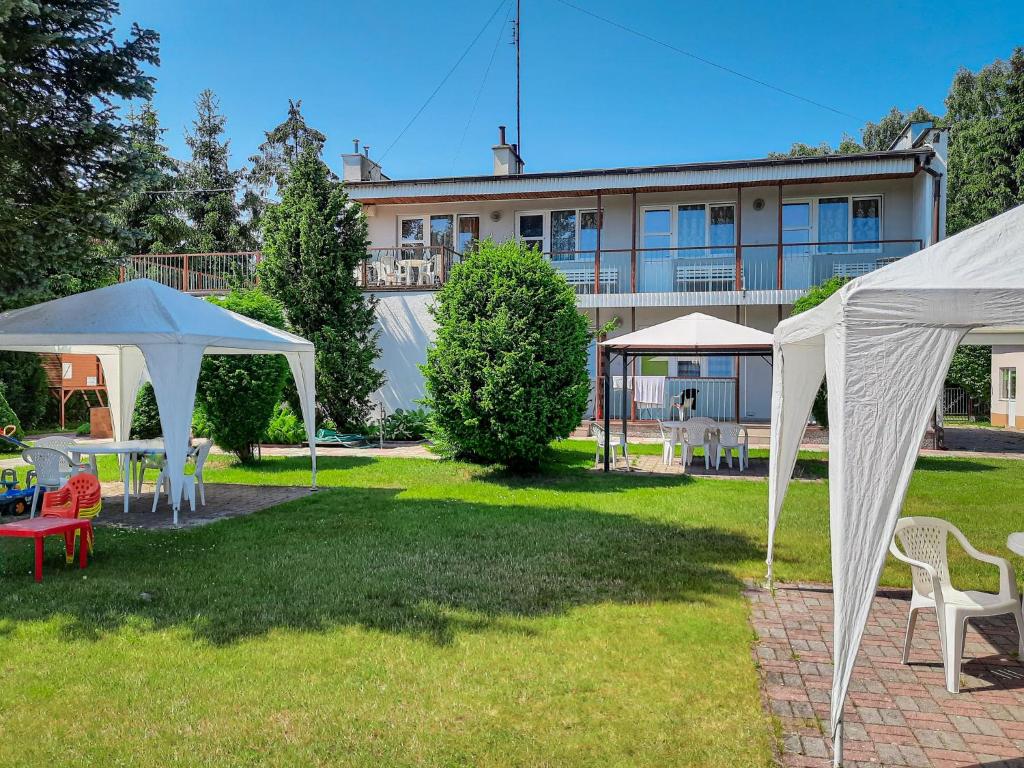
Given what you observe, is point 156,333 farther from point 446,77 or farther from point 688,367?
point 446,77

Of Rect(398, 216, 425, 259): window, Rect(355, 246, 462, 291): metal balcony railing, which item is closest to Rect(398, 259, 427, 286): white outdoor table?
Rect(355, 246, 462, 291): metal balcony railing

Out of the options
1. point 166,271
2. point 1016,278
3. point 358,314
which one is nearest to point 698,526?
point 1016,278

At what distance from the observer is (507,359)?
11219mm

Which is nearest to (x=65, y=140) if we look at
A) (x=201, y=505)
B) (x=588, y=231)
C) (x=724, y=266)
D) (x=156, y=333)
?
(x=156, y=333)

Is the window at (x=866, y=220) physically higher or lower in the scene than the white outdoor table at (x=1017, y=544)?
higher

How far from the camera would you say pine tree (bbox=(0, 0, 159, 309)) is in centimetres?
839

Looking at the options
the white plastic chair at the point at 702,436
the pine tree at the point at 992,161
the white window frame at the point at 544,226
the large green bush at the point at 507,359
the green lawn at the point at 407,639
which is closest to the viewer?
the green lawn at the point at 407,639

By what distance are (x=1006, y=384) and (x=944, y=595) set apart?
24927 mm

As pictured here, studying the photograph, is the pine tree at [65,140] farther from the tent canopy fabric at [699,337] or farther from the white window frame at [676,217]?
the white window frame at [676,217]

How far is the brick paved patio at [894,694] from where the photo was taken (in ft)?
11.4

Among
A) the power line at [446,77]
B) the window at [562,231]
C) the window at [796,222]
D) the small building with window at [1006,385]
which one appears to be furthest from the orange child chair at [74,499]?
the small building with window at [1006,385]

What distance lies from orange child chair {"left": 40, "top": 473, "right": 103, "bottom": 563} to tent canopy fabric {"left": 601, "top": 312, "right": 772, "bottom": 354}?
29.8 feet

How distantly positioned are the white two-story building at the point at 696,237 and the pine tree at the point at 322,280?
5.59 ft

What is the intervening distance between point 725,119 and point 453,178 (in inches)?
583
